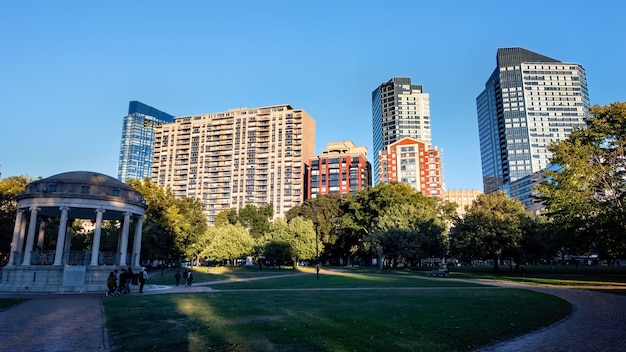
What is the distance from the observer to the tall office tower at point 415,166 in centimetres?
16150

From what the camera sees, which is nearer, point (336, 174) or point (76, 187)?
point (76, 187)

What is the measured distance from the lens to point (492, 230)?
47969 millimetres

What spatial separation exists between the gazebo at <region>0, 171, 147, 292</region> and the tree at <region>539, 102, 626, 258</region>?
38.1m

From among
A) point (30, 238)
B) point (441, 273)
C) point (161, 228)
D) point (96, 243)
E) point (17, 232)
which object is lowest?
point (441, 273)

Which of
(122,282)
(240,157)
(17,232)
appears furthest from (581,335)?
(240,157)

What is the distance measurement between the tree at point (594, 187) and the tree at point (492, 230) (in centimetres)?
1231

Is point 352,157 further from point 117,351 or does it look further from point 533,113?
point 117,351

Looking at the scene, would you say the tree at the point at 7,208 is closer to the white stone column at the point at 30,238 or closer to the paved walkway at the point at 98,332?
the white stone column at the point at 30,238

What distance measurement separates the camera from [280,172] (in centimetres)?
15475

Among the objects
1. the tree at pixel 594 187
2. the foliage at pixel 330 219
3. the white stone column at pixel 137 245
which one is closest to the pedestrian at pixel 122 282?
the white stone column at pixel 137 245

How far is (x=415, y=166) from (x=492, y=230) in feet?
394

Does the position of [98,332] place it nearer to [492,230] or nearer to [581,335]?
[581,335]

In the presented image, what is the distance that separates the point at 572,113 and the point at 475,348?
233700 mm

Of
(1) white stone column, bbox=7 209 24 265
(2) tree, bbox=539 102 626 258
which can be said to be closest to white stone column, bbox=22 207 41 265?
(1) white stone column, bbox=7 209 24 265
